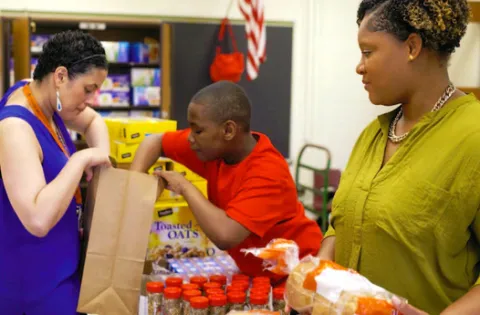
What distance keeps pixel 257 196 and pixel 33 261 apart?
0.77 m

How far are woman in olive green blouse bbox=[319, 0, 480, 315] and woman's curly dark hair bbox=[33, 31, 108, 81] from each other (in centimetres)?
92

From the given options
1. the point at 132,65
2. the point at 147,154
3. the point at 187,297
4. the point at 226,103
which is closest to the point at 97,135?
the point at 147,154

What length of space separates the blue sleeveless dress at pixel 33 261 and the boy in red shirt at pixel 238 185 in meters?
0.40

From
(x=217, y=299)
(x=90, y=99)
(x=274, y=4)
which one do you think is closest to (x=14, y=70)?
(x=274, y=4)

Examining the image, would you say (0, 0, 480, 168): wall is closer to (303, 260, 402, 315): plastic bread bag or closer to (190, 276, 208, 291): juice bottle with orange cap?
(190, 276, 208, 291): juice bottle with orange cap

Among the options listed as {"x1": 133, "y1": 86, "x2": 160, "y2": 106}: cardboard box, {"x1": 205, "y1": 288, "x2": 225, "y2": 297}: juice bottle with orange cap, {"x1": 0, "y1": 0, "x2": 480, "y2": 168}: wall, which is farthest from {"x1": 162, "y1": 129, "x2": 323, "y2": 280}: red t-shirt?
{"x1": 0, "y1": 0, "x2": 480, "y2": 168}: wall

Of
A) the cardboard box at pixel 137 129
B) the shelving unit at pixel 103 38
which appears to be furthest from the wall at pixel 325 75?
the cardboard box at pixel 137 129

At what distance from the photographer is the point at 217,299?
1.83 m

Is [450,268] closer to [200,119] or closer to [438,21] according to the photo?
[438,21]

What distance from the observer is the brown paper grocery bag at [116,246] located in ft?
6.22

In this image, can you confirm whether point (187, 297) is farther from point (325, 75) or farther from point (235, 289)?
point (325, 75)

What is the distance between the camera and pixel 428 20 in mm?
1397

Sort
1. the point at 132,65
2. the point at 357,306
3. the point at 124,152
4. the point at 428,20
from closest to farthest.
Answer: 1. the point at 357,306
2. the point at 428,20
3. the point at 124,152
4. the point at 132,65

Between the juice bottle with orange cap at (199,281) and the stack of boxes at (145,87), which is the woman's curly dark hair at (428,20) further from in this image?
the stack of boxes at (145,87)
